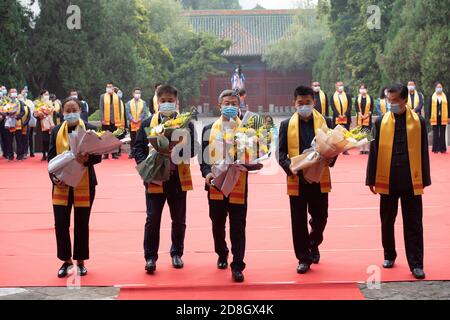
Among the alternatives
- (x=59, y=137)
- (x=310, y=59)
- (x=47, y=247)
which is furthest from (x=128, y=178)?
(x=310, y=59)

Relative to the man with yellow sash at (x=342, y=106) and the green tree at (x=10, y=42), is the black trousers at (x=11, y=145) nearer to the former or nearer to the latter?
the green tree at (x=10, y=42)

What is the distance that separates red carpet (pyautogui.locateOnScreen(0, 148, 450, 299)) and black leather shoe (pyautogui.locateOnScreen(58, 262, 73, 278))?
91 mm

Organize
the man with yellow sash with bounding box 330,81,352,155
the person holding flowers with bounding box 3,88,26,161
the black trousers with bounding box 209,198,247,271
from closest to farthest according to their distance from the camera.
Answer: the black trousers with bounding box 209,198,247,271 → the person holding flowers with bounding box 3,88,26,161 → the man with yellow sash with bounding box 330,81,352,155

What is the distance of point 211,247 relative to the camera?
901 cm

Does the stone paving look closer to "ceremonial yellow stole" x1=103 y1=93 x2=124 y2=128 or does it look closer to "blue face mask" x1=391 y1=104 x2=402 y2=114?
"blue face mask" x1=391 y1=104 x2=402 y2=114

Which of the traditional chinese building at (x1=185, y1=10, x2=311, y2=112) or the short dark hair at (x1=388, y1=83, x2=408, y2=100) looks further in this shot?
the traditional chinese building at (x1=185, y1=10, x2=311, y2=112)

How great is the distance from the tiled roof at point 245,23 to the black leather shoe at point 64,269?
47.1 m

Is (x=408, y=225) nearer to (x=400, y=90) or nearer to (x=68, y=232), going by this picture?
(x=400, y=90)

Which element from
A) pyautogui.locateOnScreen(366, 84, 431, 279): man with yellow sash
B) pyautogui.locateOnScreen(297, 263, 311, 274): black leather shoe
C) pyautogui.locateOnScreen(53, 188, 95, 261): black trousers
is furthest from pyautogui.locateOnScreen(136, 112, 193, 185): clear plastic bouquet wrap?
pyautogui.locateOnScreen(366, 84, 431, 279): man with yellow sash

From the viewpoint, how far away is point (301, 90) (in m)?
7.67

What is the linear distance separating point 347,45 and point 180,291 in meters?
30.2

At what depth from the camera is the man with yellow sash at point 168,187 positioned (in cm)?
775

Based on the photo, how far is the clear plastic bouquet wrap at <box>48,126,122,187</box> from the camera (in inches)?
295
